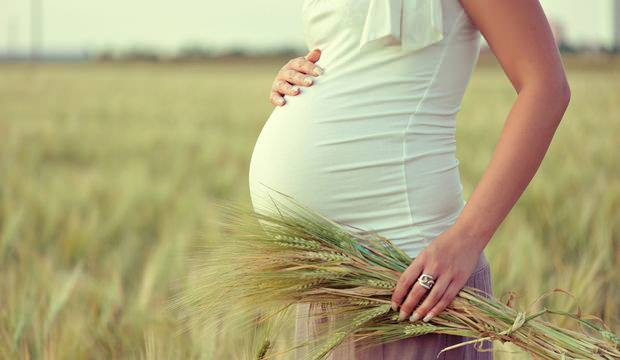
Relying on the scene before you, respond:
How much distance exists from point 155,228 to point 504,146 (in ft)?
10.2

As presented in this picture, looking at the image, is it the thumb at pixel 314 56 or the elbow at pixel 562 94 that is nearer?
the elbow at pixel 562 94

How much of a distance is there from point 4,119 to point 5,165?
5.50 m

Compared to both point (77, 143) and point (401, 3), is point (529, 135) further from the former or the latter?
point (77, 143)

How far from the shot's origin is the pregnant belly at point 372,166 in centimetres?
103

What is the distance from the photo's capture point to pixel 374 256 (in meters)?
1.04

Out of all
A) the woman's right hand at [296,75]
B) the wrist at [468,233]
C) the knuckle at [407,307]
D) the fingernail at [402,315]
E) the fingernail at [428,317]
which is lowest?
the fingernail at [428,317]

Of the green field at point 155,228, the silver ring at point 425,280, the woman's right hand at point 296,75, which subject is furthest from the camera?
the green field at point 155,228

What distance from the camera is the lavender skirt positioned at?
41.8 inches

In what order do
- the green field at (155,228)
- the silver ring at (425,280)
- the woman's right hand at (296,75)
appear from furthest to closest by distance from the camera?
the green field at (155,228) < the woman's right hand at (296,75) < the silver ring at (425,280)

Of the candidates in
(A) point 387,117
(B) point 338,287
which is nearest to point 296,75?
(A) point 387,117

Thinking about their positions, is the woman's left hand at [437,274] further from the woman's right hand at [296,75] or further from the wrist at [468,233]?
the woman's right hand at [296,75]

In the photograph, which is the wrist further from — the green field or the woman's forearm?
the green field

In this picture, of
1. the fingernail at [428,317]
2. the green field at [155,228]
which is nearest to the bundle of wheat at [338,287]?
the fingernail at [428,317]

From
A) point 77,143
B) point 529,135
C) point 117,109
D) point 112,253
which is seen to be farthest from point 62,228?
point 117,109
